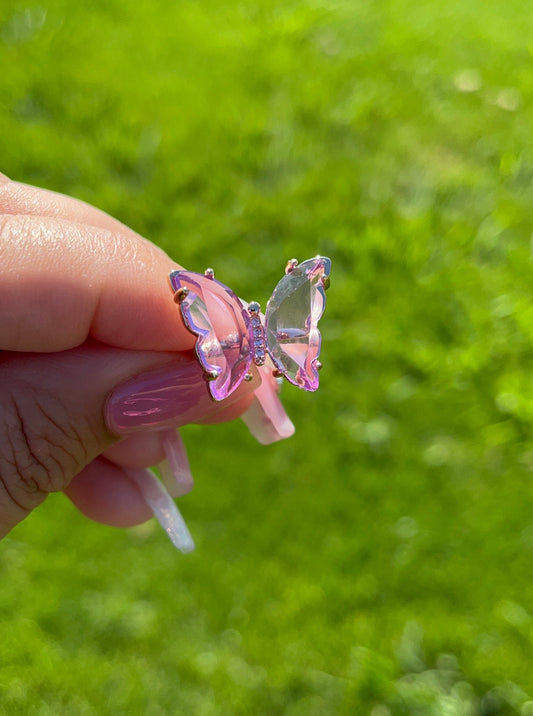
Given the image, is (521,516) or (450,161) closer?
(521,516)

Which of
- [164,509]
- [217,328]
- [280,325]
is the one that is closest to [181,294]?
[217,328]

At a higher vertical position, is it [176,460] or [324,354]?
[176,460]

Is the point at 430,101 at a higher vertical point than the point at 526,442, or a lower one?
higher

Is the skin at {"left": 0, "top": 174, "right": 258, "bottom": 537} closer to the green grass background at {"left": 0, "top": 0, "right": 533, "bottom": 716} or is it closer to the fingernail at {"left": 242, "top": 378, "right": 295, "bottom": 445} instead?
the fingernail at {"left": 242, "top": 378, "right": 295, "bottom": 445}

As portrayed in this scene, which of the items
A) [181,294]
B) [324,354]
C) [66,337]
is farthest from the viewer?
[324,354]

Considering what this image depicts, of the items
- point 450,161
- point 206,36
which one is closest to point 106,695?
point 450,161

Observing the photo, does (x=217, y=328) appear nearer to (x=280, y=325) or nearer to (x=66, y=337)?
(x=280, y=325)

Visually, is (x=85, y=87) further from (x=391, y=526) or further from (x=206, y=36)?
(x=391, y=526)

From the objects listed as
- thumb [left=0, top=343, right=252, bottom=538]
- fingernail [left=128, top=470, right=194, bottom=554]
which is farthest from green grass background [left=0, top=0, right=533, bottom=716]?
thumb [left=0, top=343, right=252, bottom=538]
